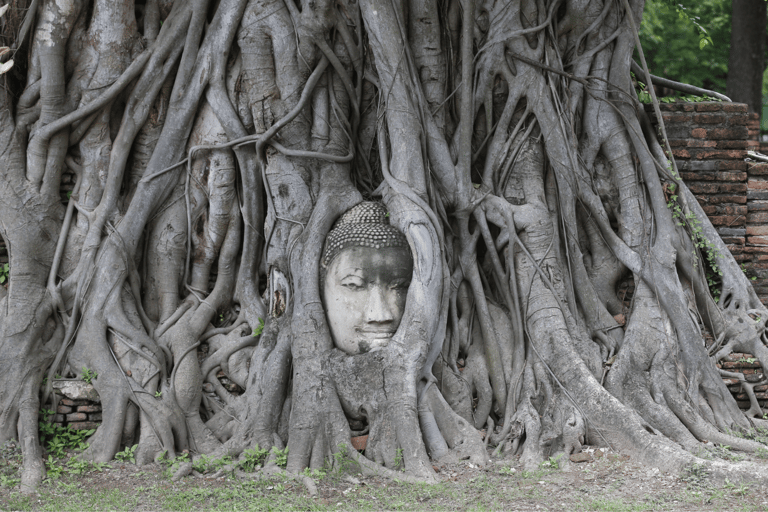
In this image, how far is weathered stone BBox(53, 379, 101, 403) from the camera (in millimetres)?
4266

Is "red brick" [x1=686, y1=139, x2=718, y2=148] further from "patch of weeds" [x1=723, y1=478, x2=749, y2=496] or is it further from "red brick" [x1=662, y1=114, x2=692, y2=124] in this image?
"patch of weeds" [x1=723, y1=478, x2=749, y2=496]

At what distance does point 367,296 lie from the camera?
13.4 feet

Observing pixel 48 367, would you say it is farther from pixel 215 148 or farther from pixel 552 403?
pixel 552 403

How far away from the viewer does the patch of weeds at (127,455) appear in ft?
13.2

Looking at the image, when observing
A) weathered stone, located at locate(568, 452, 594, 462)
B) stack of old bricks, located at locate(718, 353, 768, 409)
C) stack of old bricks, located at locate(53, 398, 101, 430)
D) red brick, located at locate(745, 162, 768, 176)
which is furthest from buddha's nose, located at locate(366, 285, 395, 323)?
red brick, located at locate(745, 162, 768, 176)

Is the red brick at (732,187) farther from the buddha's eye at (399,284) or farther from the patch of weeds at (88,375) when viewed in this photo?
the patch of weeds at (88,375)

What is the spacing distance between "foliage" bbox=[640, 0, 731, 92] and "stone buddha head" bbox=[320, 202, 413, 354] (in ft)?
31.3

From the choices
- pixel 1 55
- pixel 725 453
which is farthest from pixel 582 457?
pixel 1 55

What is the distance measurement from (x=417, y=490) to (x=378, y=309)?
108 centimetres

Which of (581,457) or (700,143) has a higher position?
(700,143)

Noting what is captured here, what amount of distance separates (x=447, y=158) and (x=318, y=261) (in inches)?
43.7

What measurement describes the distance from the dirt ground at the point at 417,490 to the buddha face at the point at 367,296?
750 mm

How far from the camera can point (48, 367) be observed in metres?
4.33

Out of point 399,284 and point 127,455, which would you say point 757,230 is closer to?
point 399,284
